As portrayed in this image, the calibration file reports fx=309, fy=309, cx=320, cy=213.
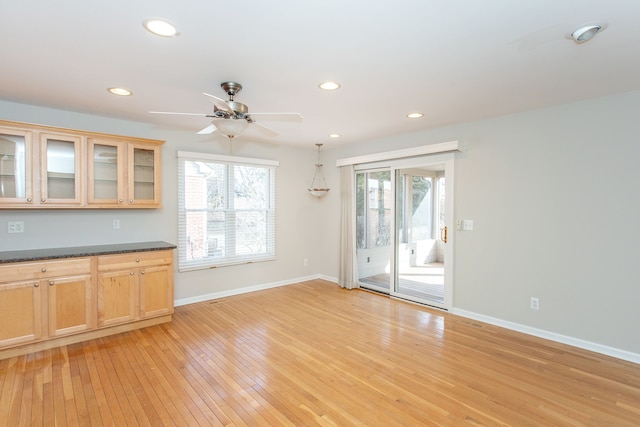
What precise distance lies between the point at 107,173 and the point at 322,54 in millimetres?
3028

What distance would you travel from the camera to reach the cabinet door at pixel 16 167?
3.13 metres

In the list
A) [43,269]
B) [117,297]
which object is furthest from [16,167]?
[117,297]

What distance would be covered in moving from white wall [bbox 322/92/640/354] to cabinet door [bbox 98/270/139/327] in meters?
4.01

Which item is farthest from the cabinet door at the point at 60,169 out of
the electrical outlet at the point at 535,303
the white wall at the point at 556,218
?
the electrical outlet at the point at 535,303

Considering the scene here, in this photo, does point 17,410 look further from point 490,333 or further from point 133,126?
point 490,333

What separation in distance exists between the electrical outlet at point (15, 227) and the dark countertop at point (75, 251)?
0.76ft

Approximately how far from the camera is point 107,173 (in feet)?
12.1

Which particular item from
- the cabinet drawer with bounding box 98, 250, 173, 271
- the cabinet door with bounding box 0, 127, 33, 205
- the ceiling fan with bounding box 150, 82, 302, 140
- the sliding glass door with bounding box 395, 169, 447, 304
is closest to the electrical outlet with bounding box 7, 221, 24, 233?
the cabinet door with bounding box 0, 127, 33, 205

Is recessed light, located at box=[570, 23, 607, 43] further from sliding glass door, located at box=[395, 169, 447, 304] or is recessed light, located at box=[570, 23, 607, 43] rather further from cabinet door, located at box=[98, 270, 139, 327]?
cabinet door, located at box=[98, 270, 139, 327]

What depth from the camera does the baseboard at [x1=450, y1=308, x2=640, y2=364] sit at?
116 inches

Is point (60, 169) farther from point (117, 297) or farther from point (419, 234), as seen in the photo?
point (419, 234)

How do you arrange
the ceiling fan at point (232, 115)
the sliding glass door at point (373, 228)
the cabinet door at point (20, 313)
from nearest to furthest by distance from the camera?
the ceiling fan at point (232, 115)
the cabinet door at point (20, 313)
the sliding glass door at point (373, 228)

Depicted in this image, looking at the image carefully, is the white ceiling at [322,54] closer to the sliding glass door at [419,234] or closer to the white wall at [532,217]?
the white wall at [532,217]

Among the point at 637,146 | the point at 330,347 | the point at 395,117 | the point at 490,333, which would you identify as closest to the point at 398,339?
the point at 330,347
